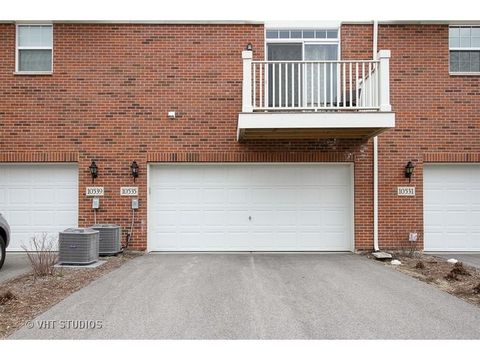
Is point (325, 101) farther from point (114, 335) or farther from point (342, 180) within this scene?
point (114, 335)

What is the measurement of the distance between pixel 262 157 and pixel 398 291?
4862 mm

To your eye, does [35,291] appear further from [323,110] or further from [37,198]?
[323,110]

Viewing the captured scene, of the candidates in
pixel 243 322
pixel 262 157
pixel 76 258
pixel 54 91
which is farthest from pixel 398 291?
pixel 54 91

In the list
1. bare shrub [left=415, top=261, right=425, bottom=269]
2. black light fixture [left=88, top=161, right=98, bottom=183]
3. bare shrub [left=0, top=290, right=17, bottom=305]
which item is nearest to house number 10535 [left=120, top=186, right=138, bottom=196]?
black light fixture [left=88, top=161, right=98, bottom=183]

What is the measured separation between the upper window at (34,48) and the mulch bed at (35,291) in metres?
5.43

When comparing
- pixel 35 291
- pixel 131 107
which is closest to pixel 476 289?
pixel 35 291

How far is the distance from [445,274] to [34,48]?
10453mm

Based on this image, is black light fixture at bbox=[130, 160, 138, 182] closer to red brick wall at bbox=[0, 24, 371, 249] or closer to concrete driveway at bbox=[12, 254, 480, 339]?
red brick wall at bbox=[0, 24, 371, 249]

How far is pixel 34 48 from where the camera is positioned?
10555mm

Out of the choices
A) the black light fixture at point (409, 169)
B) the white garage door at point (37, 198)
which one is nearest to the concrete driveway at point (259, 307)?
Answer: the black light fixture at point (409, 169)

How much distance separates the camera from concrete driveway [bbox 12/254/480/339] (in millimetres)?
4586

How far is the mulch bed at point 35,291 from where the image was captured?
16.4ft

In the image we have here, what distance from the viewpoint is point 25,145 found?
10344mm

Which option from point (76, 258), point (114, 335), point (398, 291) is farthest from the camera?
point (76, 258)
